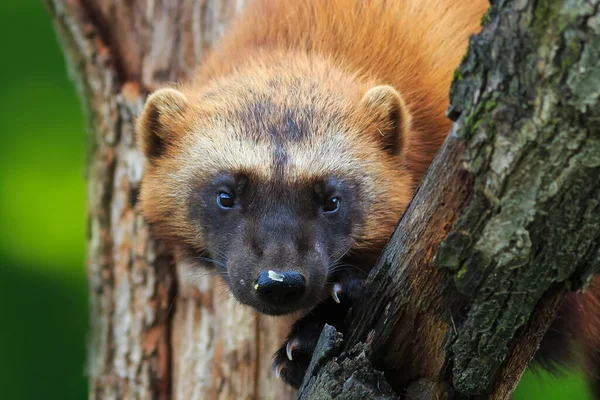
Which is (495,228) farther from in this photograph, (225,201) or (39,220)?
(39,220)

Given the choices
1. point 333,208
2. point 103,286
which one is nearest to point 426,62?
point 333,208

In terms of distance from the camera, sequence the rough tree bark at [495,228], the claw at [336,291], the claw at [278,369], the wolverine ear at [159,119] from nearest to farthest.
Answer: the rough tree bark at [495,228] < the claw at [336,291] < the claw at [278,369] < the wolverine ear at [159,119]

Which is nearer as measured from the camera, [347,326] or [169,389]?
[347,326]

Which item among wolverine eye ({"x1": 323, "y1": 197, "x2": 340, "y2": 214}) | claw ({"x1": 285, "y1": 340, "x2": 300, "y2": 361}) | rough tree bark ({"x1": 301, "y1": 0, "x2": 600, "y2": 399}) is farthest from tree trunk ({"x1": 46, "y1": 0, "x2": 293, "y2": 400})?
rough tree bark ({"x1": 301, "y1": 0, "x2": 600, "y2": 399})

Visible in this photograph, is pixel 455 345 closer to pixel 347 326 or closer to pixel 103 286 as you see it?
pixel 347 326

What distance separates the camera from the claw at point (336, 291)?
109 inches

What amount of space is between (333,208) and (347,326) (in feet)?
1.77

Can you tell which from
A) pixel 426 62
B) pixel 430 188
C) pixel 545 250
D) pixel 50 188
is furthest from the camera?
pixel 50 188

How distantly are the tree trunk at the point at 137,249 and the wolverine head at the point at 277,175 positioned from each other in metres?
0.89

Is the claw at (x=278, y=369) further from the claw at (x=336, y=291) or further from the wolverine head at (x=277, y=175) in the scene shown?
the claw at (x=336, y=291)

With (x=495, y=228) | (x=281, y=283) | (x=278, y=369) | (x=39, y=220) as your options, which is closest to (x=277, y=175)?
(x=281, y=283)

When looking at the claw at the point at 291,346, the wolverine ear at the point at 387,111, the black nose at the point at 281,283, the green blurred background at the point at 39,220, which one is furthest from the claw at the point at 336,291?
the green blurred background at the point at 39,220

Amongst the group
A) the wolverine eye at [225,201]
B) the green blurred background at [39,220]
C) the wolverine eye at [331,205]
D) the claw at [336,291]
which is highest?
the wolverine eye at [331,205]

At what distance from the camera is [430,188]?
7.12 feet
